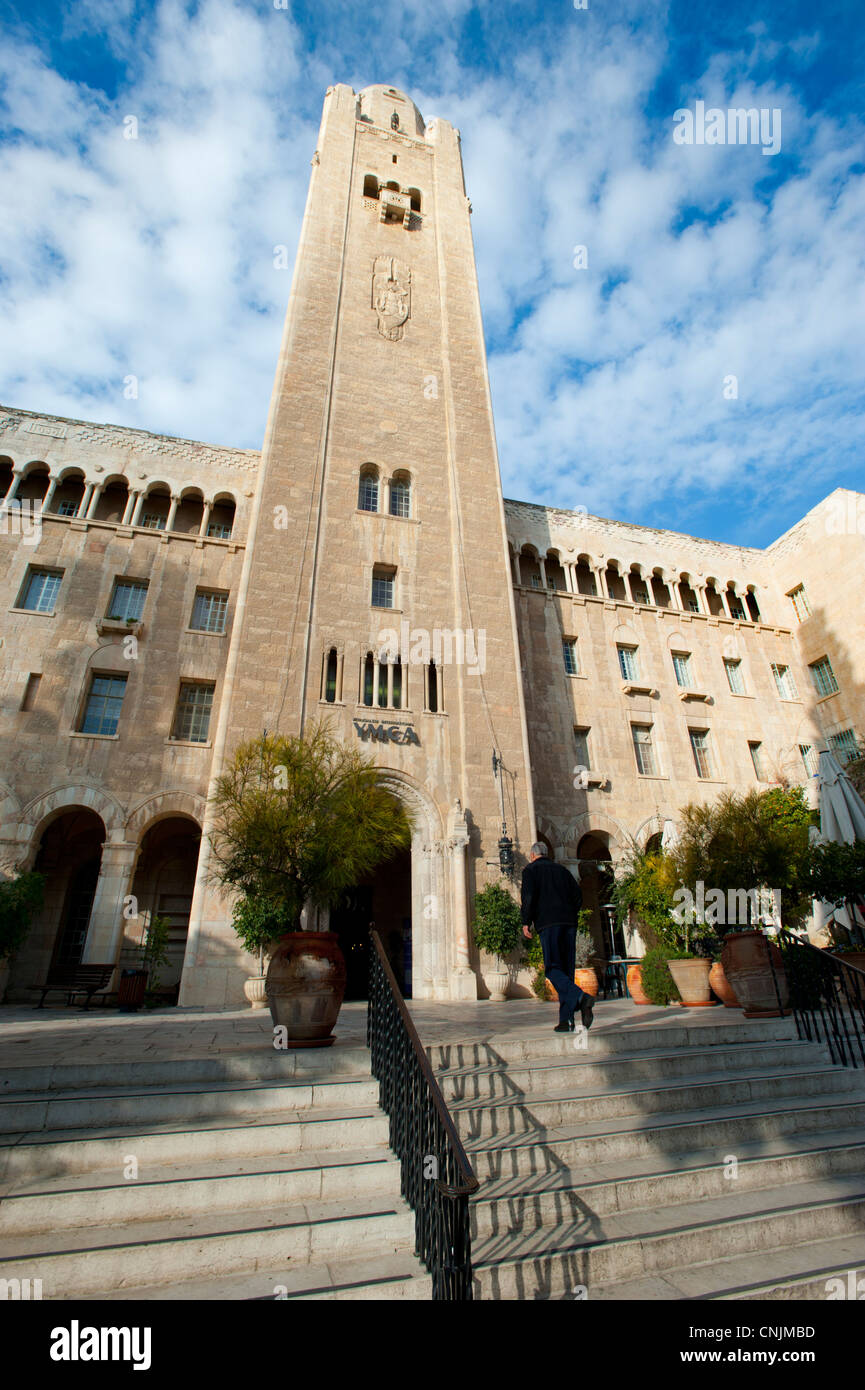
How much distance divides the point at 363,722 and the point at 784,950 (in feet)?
35.5

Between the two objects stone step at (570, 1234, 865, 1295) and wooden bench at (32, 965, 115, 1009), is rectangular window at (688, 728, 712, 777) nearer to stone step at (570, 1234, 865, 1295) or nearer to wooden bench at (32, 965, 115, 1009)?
wooden bench at (32, 965, 115, 1009)

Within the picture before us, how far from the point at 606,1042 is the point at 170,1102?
14.8 ft

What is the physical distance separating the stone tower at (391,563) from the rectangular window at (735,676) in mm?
12189

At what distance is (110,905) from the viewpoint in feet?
54.0

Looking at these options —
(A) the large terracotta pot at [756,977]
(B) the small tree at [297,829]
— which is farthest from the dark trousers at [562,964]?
(A) the large terracotta pot at [756,977]

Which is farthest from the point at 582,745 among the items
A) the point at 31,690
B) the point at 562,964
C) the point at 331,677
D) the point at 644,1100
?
the point at 644,1100

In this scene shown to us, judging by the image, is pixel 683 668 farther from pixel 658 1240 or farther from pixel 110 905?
pixel 658 1240

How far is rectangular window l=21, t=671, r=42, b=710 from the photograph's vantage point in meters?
18.2

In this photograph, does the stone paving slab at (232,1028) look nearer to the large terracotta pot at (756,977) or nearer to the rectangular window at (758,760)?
the large terracotta pot at (756,977)

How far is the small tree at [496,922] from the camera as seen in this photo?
1534 cm

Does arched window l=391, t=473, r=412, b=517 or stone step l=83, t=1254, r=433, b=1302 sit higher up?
arched window l=391, t=473, r=412, b=517

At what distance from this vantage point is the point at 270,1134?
509cm

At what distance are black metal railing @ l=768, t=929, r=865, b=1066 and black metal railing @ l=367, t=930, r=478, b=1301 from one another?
4864mm

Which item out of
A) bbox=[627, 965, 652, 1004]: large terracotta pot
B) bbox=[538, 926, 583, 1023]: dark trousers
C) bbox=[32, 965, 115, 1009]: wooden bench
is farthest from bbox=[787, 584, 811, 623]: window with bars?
bbox=[32, 965, 115, 1009]: wooden bench
